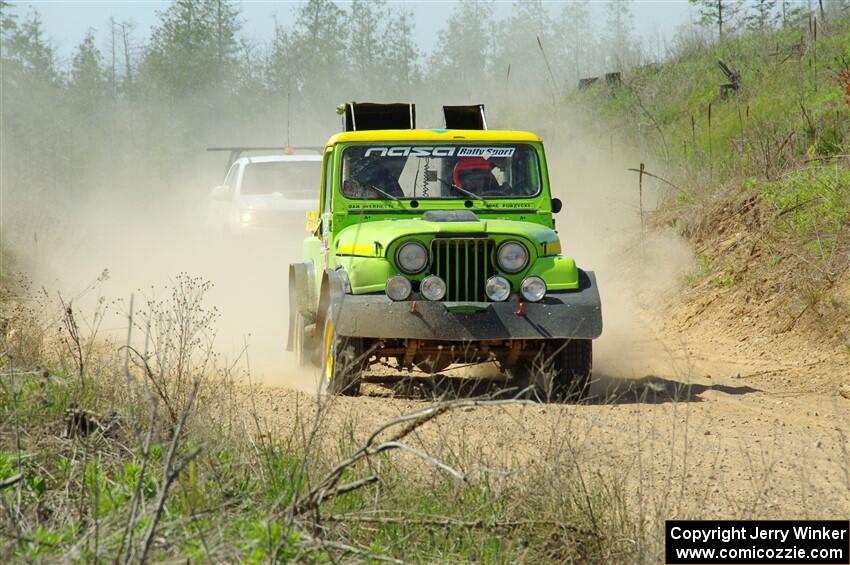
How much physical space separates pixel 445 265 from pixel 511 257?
46 centimetres

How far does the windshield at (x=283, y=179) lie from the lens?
49.3 feet

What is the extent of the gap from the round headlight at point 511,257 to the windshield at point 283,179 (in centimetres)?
702

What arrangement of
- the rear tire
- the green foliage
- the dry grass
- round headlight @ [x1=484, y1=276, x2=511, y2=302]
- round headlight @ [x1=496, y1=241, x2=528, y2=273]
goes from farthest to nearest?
the green foliage < round headlight @ [x1=496, y1=241, x2=528, y2=273] < round headlight @ [x1=484, y1=276, x2=511, y2=302] < the rear tire < the dry grass

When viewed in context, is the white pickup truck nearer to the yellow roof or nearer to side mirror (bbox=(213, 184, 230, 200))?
side mirror (bbox=(213, 184, 230, 200))

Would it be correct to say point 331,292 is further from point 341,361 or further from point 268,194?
point 268,194

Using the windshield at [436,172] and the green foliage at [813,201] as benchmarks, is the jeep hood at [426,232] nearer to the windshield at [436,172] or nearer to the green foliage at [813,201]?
the windshield at [436,172]

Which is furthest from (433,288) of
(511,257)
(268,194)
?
(268,194)

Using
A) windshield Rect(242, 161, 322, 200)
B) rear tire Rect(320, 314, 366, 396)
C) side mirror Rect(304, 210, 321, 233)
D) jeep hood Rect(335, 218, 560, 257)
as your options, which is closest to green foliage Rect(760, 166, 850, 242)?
jeep hood Rect(335, 218, 560, 257)

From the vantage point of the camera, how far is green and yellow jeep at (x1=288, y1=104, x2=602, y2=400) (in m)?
7.97

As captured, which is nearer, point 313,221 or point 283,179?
point 313,221

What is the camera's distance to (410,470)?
528 centimetres

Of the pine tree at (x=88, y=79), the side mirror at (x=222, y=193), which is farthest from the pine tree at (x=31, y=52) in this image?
the side mirror at (x=222, y=193)

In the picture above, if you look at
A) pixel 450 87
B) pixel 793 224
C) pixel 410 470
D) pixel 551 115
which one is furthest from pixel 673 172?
pixel 450 87

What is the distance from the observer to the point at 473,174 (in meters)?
9.21
